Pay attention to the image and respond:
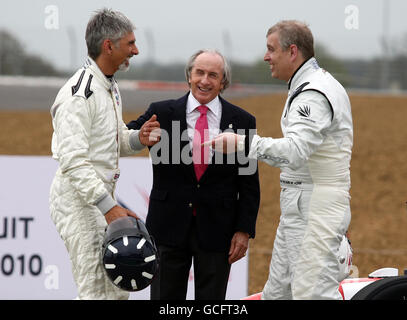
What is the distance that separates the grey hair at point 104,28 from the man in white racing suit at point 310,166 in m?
0.77

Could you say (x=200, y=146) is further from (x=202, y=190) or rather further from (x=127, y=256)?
(x=127, y=256)

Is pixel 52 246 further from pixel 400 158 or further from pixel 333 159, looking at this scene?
pixel 400 158

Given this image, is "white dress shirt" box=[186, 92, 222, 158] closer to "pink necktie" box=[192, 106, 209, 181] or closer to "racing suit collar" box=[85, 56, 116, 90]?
"pink necktie" box=[192, 106, 209, 181]

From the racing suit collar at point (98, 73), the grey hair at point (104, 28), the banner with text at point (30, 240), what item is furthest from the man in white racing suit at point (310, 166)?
the banner with text at point (30, 240)

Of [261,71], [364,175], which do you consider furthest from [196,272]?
[261,71]

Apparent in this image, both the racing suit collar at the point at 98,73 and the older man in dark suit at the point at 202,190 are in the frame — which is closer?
the racing suit collar at the point at 98,73

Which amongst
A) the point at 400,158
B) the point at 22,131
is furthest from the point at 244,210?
the point at 22,131

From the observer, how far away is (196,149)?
456 centimetres

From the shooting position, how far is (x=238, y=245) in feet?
15.0

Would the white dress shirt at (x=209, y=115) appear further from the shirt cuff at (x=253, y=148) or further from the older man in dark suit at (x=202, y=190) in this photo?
the shirt cuff at (x=253, y=148)

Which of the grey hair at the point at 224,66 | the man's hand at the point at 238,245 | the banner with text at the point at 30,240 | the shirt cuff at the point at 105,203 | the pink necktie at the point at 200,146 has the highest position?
the grey hair at the point at 224,66

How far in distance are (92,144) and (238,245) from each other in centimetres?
116

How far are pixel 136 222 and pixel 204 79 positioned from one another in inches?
39.5

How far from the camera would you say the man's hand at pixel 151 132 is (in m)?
4.36
